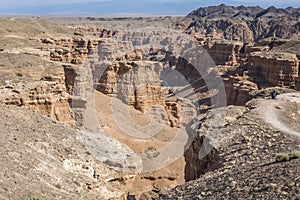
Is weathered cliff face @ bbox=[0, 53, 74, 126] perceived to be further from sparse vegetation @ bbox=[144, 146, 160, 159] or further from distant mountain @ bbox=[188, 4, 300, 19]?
distant mountain @ bbox=[188, 4, 300, 19]

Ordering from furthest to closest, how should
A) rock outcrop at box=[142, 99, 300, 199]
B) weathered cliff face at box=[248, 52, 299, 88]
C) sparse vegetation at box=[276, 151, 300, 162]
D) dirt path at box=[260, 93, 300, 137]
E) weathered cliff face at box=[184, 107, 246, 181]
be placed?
weathered cliff face at box=[248, 52, 299, 88] → dirt path at box=[260, 93, 300, 137] → weathered cliff face at box=[184, 107, 246, 181] → sparse vegetation at box=[276, 151, 300, 162] → rock outcrop at box=[142, 99, 300, 199]

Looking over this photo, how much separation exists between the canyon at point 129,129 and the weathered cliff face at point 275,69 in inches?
4.2

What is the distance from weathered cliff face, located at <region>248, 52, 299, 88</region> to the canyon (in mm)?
107

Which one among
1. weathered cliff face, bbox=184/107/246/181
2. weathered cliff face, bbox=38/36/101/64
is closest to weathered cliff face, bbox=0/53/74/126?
weathered cliff face, bbox=184/107/246/181

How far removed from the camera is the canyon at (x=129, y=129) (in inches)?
454

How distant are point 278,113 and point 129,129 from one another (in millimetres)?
14503

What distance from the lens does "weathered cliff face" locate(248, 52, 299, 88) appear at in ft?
136

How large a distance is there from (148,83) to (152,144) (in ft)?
26.0

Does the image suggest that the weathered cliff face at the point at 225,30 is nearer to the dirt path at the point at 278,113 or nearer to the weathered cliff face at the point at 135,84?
→ the weathered cliff face at the point at 135,84

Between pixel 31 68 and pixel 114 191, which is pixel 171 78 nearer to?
pixel 31 68

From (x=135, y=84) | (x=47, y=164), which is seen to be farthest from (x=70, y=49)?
(x=47, y=164)

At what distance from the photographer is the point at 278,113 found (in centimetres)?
2008

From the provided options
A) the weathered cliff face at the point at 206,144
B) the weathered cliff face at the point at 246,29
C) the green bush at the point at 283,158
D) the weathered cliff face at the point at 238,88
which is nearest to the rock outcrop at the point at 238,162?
the weathered cliff face at the point at 206,144

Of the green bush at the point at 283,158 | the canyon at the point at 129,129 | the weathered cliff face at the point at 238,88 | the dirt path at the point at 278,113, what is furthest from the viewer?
the weathered cliff face at the point at 238,88
